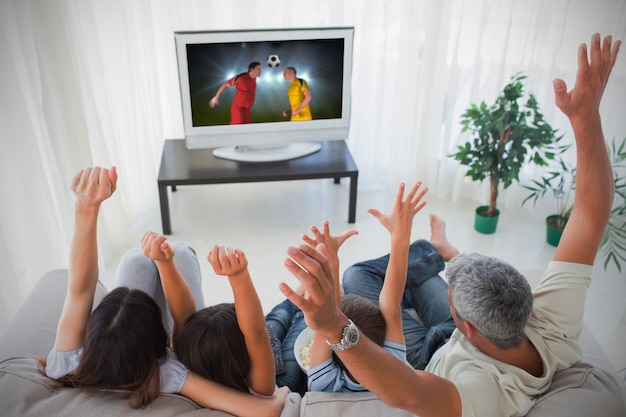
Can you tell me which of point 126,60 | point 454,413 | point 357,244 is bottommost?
point 357,244

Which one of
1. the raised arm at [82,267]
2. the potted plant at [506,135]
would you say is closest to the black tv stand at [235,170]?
the potted plant at [506,135]

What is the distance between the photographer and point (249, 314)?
1465 millimetres

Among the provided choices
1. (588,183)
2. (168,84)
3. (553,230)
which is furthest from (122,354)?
(553,230)

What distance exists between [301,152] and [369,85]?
28.0 inches

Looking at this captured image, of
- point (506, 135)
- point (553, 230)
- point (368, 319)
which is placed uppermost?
point (506, 135)

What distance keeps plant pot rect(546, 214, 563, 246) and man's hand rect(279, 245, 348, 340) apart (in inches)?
102

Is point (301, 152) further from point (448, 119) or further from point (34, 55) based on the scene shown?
point (34, 55)

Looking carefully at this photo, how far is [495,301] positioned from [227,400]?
76cm

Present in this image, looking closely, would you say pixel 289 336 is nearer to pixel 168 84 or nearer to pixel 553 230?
pixel 553 230

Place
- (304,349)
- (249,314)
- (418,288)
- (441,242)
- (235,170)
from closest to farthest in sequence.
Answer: (249,314)
(304,349)
(418,288)
(441,242)
(235,170)

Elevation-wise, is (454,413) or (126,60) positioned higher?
(126,60)

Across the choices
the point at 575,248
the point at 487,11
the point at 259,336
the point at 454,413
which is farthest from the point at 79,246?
the point at 487,11

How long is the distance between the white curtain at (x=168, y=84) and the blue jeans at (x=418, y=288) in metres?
1.55

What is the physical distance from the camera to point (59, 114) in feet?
8.98
